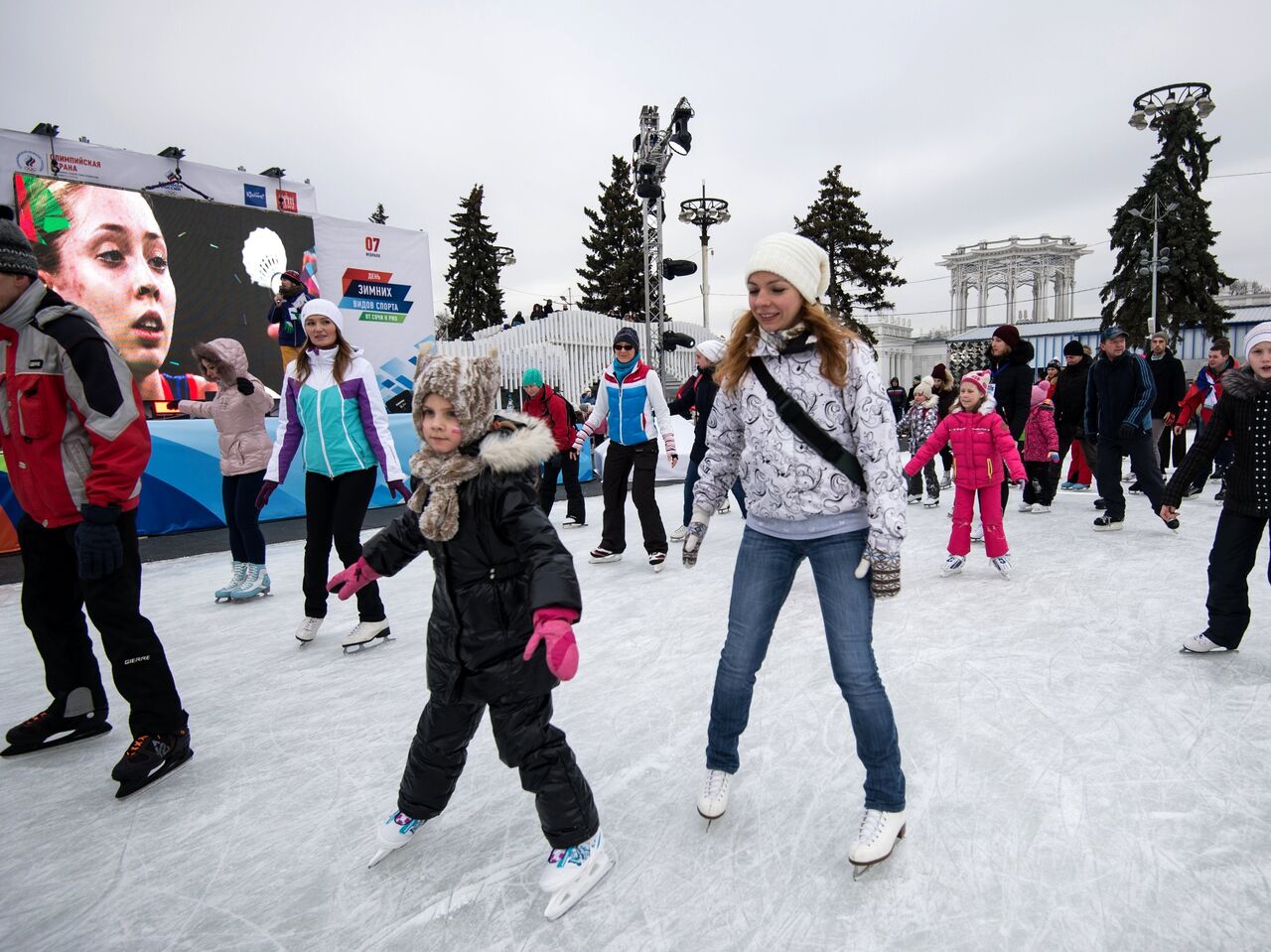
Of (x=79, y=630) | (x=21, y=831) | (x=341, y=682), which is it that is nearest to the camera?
(x=21, y=831)

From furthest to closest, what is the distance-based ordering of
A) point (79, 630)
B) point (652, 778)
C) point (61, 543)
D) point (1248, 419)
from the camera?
1. point (1248, 419)
2. point (79, 630)
3. point (61, 543)
4. point (652, 778)

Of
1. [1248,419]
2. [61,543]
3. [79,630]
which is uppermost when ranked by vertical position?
[1248,419]

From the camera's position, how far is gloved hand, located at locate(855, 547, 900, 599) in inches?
64.0

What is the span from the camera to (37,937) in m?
1.61

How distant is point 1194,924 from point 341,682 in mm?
2971

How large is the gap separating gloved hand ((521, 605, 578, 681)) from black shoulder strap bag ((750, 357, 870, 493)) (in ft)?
2.34

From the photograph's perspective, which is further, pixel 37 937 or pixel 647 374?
pixel 647 374

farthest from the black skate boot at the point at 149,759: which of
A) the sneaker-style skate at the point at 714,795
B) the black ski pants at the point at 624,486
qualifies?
the black ski pants at the point at 624,486

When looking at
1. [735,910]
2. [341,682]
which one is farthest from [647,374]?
[735,910]

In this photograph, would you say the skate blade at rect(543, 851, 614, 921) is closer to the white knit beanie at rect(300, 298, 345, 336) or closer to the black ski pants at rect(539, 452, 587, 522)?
the white knit beanie at rect(300, 298, 345, 336)

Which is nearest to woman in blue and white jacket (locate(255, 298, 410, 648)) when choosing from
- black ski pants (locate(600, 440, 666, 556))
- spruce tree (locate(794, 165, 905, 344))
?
black ski pants (locate(600, 440, 666, 556))

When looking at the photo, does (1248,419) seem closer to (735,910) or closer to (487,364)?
(735,910)

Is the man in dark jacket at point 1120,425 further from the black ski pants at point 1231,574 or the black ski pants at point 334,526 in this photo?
the black ski pants at point 334,526

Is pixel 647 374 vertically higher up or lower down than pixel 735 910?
higher up
